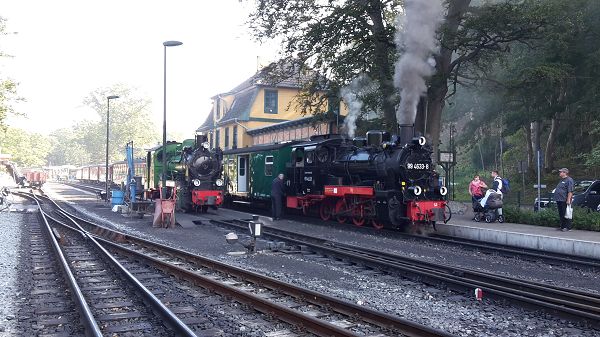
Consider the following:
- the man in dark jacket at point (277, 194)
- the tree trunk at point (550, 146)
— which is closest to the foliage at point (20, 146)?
the man in dark jacket at point (277, 194)

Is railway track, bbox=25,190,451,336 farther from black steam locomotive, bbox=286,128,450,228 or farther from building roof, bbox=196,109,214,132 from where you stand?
building roof, bbox=196,109,214,132

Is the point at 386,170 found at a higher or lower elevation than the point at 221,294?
higher

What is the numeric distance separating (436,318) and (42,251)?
9466 mm

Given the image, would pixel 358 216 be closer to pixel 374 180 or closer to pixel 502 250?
pixel 374 180

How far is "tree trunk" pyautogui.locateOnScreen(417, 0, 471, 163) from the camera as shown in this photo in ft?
64.4

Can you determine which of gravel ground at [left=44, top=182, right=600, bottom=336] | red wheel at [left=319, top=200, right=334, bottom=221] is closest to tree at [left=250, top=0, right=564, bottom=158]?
red wheel at [left=319, top=200, right=334, bottom=221]

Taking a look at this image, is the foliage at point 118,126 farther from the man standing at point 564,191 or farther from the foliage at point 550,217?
the man standing at point 564,191

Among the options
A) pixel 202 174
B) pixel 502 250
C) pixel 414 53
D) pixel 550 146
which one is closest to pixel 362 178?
pixel 414 53

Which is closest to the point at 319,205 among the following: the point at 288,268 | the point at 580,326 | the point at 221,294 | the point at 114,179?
the point at 288,268

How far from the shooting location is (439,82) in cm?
1969

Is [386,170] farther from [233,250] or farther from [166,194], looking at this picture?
[166,194]

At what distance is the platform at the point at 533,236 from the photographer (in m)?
11.8

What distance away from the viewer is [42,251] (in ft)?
40.4

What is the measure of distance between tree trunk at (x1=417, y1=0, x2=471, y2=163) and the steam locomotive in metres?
4.41
